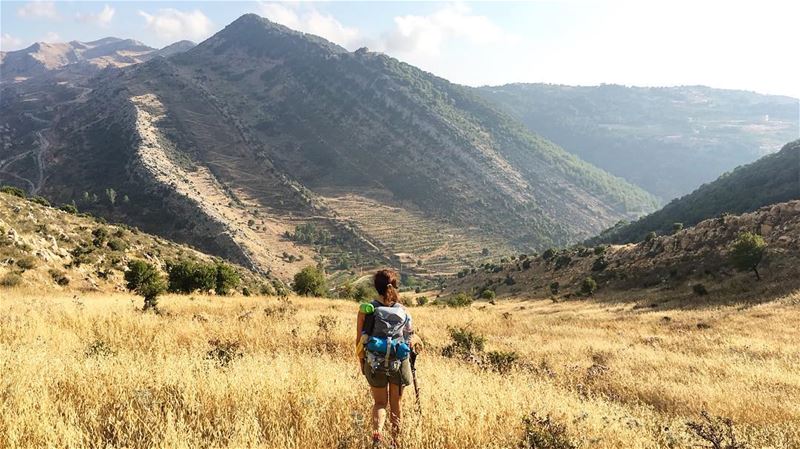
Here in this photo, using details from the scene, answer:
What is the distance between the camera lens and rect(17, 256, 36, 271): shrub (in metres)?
29.8

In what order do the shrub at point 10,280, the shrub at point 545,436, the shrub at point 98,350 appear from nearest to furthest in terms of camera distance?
the shrub at point 545,436
the shrub at point 98,350
the shrub at point 10,280

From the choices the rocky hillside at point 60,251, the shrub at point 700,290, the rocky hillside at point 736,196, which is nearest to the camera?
the shrub at point 700,290

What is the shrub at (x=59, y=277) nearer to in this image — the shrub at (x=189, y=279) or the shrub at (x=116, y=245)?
the shrub at (x=189, y=279)

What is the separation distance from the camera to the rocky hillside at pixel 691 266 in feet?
96.3

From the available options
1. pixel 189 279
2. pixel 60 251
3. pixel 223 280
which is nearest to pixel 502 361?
pixel 189 279

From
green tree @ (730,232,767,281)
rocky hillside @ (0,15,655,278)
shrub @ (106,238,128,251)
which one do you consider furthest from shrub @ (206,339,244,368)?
rocky hillside @ (0,15,655,278)

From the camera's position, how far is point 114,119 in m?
149

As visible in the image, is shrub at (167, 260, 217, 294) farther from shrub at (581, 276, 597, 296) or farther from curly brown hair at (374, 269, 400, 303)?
shrub at (581, 276, 597, 296)

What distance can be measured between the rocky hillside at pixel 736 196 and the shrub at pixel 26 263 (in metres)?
81.7

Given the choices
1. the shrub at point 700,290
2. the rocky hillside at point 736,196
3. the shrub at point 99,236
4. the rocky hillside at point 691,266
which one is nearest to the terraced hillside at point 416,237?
the rocky hillside at point 736,196

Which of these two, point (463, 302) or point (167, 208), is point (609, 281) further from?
point (167, 208)

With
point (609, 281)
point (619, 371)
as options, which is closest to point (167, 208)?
point (609, 281)

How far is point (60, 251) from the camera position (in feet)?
122

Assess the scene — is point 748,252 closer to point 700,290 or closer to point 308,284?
point 700,290
